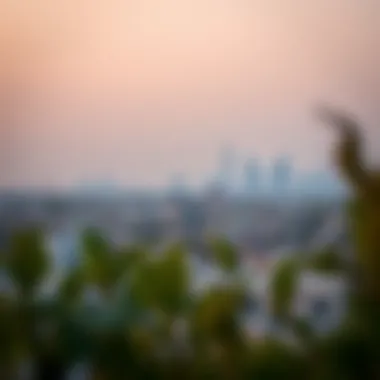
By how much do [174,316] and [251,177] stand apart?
201 mm

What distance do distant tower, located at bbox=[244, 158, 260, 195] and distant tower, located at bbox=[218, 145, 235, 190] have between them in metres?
0.02

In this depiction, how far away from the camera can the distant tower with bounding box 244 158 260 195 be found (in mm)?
875

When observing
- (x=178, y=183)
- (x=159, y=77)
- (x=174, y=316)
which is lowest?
(x=174, y=316)

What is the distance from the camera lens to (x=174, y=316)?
0.76 m

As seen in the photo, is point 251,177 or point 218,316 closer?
point 218,316

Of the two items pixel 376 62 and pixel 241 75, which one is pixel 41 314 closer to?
pixel 241 75

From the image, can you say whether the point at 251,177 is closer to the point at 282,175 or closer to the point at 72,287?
the point at 282,175

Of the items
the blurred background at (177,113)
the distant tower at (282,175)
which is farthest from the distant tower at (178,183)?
the distant tower at (282,175)

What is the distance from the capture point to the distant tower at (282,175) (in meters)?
0.87

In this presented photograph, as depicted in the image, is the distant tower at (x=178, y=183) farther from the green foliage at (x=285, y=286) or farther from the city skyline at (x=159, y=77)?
the green foliage at (x=285, y=286)

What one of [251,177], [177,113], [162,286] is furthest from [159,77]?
[162,286]

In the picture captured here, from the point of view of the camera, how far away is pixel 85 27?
891 millimetres

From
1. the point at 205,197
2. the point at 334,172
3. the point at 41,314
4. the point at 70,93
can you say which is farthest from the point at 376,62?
the point at 41,314

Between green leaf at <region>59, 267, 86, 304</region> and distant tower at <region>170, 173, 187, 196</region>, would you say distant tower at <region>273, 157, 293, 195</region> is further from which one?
green leaf at <region>59, 267, 86, 304</region>
